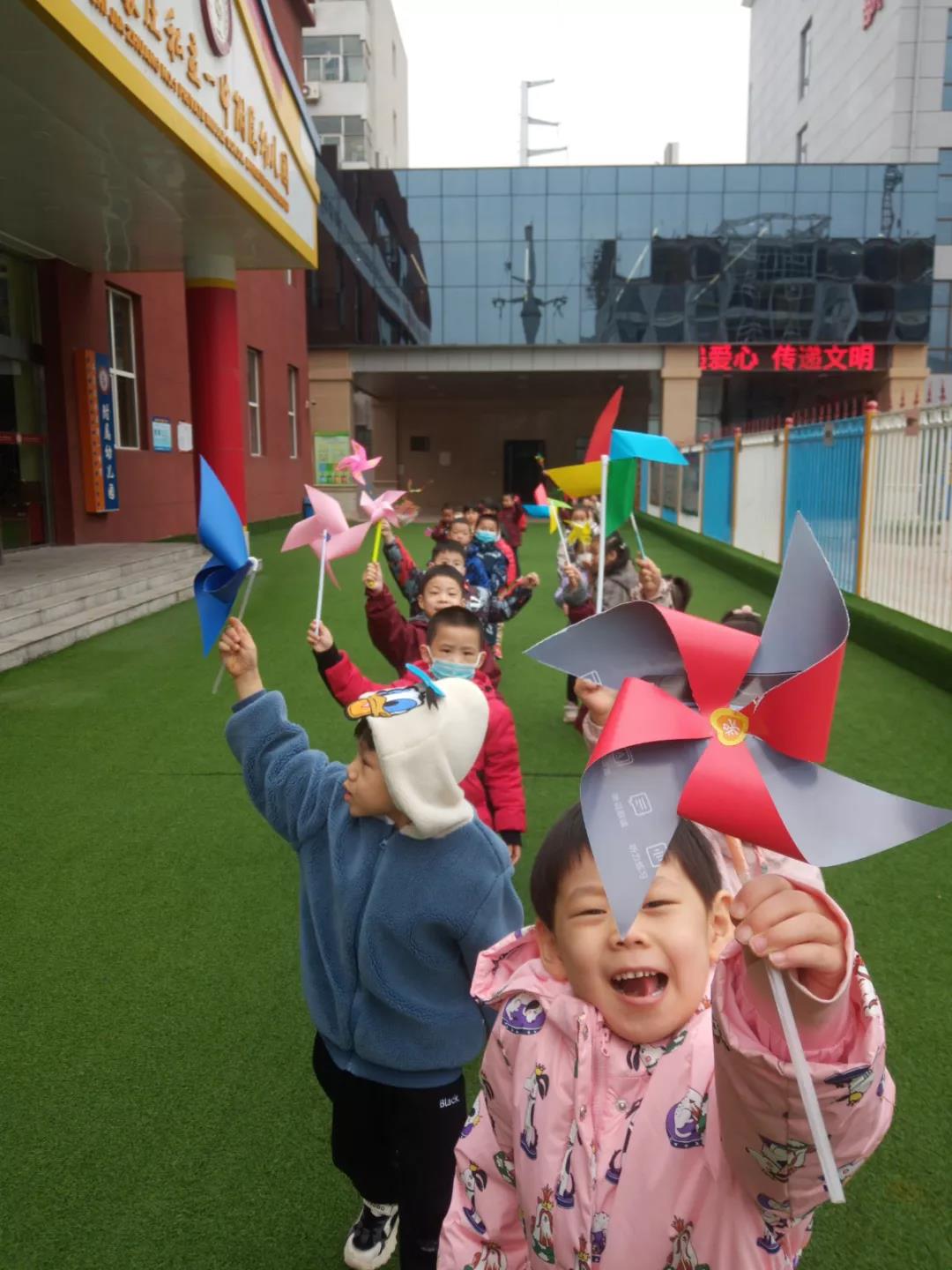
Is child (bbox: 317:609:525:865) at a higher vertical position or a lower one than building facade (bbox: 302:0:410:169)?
lower

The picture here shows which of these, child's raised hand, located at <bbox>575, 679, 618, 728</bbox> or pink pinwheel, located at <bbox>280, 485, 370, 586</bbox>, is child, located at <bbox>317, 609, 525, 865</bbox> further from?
child's raised hand, located at <bbox>575, 679, 618, 728</bbox>

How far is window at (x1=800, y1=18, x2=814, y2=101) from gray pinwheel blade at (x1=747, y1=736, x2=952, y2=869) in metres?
47.7

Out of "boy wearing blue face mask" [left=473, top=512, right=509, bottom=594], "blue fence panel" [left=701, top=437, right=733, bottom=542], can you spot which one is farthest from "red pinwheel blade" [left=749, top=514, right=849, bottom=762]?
"blue fence panel" [left=701, top=437, right=733, bottom=542]

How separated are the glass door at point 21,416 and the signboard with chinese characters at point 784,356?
62.6 feet

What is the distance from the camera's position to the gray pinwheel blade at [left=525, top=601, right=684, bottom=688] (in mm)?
1313

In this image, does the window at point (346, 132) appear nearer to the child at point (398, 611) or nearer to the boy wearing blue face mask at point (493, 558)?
the boy wearing blue face mask at point (493, 558)

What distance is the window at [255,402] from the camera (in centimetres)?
1869

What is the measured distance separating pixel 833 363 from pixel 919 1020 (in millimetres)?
26743

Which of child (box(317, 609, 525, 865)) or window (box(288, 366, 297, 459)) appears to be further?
window (box(288, 366, 297, 459))

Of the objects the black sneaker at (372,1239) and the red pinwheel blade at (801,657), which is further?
the black sneaker at (372,1239)

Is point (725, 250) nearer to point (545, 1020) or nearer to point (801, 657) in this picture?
point (801, 657)

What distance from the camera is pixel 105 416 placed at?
12.0m

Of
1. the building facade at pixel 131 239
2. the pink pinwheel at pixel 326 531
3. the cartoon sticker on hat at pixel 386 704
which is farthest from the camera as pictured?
the building facade at pixel 131 239

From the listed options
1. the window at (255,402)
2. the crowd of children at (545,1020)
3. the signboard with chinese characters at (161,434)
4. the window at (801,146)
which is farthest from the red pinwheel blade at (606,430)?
the window at (801,146)
